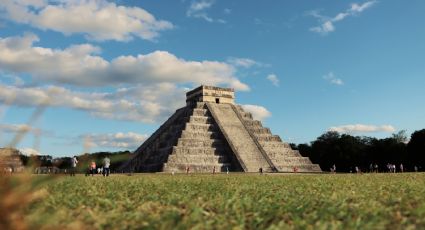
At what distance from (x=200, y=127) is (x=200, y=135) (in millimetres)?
1574

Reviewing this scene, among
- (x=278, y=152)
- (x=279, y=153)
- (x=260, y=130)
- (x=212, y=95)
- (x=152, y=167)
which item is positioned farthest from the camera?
(x=212, y=95)

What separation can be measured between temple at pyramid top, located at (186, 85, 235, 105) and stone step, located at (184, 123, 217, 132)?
6521mm

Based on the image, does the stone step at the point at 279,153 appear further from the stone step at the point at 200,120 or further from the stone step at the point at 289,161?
the stone step at the point at 200,120

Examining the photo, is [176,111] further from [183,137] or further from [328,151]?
[328,151]

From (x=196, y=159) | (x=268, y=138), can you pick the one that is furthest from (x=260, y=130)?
(x=196, y=159)

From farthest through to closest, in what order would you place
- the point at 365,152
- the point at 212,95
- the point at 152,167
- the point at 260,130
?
1. the point at 365,152
2. the point at 212,95
3. the point at 260,130
4. the point at 152,167

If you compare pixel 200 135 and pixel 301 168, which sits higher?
pixel 200 135

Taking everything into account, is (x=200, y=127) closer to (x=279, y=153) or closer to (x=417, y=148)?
(x=279, y=153)

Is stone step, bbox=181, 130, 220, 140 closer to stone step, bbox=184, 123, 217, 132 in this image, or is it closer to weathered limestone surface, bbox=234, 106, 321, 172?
stone step, bbox=184, 123, 217, 132

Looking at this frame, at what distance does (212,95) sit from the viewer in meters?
60.5

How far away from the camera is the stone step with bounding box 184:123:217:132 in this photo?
51.4m

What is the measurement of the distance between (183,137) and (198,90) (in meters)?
13.2

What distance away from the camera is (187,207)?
5.96 m

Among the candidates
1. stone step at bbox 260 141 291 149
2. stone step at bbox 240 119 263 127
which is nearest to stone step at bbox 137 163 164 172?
stone step at bbox 260 141 291 149
